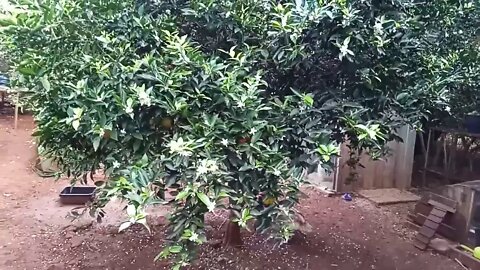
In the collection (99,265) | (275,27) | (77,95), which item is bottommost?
(99,265)

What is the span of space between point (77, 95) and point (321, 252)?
7.36 feet

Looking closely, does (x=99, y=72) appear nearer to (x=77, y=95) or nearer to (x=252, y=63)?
(x=77, y=95)

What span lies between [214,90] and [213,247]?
5.87 feet

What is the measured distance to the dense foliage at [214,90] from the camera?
65.1 inches

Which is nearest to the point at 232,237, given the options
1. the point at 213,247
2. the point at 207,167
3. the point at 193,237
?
the point at 213,247

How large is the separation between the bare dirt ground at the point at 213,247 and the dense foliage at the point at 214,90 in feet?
4.01

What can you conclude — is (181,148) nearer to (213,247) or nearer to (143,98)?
(143,98)

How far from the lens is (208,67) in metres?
1.71

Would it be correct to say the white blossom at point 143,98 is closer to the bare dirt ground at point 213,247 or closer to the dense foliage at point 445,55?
the dense foliage at point 445,55

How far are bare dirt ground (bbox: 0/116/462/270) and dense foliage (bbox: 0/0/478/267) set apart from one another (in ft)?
4.01

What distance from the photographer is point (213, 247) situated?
3.22m

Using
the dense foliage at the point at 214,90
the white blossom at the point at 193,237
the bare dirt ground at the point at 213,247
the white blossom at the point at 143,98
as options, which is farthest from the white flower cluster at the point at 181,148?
the bare dirt ground at the point at 213,247

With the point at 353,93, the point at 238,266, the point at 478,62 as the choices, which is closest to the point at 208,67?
the point at 353,93

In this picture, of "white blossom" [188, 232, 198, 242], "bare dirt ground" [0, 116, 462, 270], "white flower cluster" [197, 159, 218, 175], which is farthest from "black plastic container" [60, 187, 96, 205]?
"white flower cluster" [197, 159, 218, 175]
